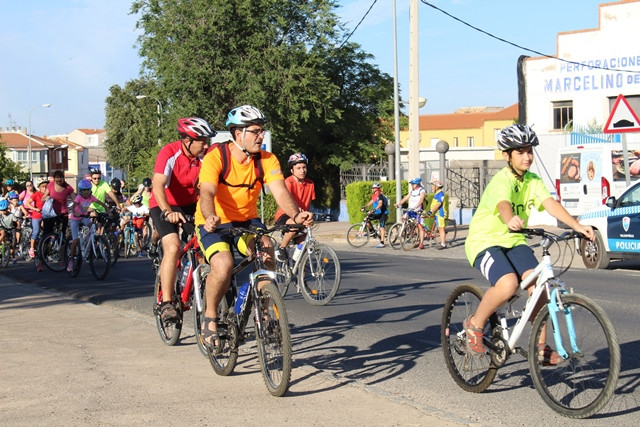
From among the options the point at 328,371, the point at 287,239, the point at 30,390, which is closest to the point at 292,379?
the point at 328,371

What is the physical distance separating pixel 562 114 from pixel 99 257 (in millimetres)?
28008

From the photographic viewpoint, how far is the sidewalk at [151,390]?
18.9 ft

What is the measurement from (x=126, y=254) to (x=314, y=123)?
82.1 feet

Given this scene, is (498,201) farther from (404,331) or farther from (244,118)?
(404,331)

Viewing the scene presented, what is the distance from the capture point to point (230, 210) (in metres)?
7.10

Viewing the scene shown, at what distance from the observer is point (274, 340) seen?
622cm

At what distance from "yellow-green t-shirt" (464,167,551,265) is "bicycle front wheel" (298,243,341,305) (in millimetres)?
5661

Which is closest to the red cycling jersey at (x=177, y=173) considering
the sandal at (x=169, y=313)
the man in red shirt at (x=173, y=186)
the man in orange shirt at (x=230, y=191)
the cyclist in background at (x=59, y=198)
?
the man in red shirt at (x=173, y=186)

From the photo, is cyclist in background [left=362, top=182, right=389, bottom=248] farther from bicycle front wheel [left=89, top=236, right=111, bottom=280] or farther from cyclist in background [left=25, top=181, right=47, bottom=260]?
bicycle front wheel [left=89, top=236, right=111, bottom=280]

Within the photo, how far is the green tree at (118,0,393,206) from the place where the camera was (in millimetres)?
41625

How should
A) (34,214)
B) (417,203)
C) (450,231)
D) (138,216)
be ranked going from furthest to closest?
(450,231), (417,203), (138,216), (34,214)

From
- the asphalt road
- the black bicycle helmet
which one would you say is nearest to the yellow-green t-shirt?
the black bicycle helmet

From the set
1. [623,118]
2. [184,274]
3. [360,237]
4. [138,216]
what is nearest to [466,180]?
[360,237]

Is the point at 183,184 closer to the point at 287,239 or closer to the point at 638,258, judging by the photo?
the point at 287,239
